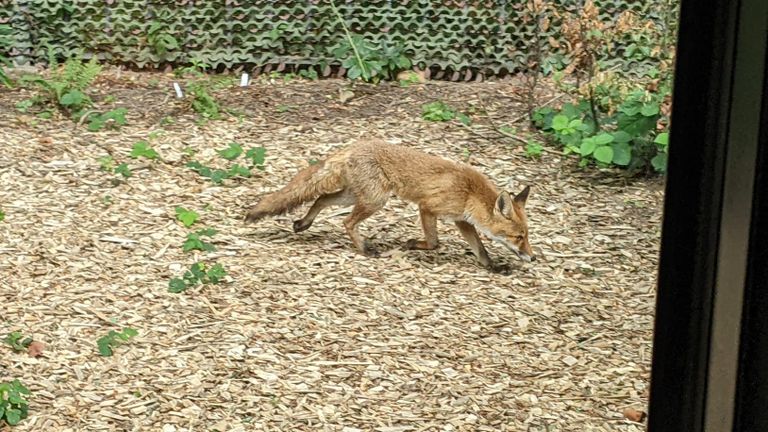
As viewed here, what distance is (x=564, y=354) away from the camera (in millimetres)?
4715

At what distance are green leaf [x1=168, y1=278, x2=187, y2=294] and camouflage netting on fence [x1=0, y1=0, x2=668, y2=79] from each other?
423cm

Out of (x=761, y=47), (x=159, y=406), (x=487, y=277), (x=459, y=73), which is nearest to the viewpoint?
(x=761, y=47)

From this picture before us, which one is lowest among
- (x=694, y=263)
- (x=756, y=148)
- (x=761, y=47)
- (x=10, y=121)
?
(x=10, y=121)

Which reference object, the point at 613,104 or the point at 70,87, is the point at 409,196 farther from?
the point at 70,87

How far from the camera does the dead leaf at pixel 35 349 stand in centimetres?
446

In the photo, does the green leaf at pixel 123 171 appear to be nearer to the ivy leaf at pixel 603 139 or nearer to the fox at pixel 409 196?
the fox at pixel 409 196

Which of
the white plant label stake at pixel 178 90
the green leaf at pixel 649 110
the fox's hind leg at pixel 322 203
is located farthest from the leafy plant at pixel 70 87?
the green leaf at pixel 649 110

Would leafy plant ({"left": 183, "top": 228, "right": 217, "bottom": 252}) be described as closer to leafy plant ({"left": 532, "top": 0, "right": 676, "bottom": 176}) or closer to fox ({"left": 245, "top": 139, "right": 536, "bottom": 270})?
fox ({"left": 245, "top": 139, "right": 536, "bottom": 270})

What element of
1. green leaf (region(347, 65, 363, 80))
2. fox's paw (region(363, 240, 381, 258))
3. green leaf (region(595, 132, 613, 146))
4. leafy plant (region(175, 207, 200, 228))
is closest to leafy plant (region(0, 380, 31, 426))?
leafy plant (region(175, 207, 200, 228))

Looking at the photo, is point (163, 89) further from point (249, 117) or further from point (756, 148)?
point (756, 148)

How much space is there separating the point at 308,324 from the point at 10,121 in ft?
12.9

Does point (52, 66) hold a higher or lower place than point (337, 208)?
higher

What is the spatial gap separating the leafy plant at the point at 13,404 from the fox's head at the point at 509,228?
2.84m

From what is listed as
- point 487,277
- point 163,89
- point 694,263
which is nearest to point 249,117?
point 163,89
